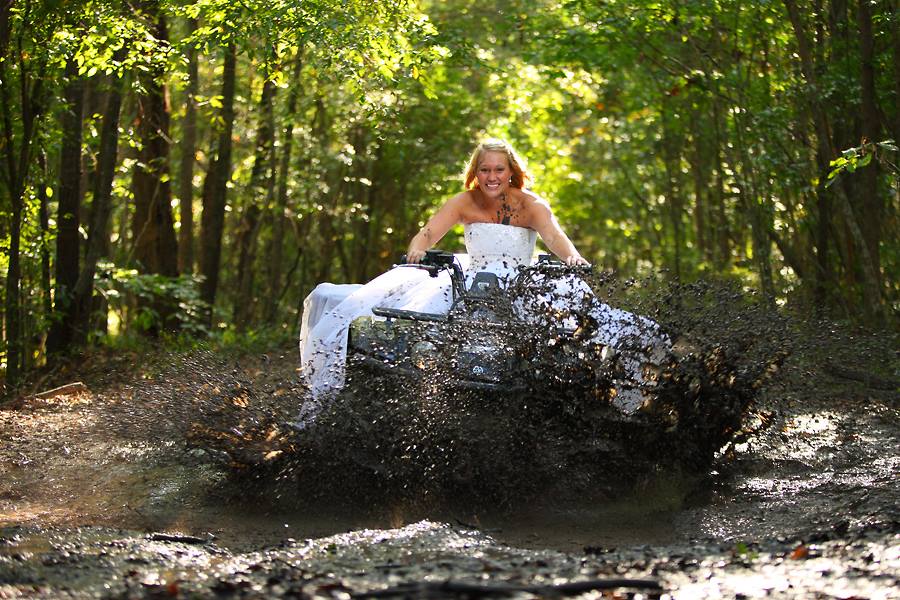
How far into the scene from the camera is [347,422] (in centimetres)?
696

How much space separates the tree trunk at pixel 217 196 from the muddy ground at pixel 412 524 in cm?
807

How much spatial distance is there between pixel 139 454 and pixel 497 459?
124 inches

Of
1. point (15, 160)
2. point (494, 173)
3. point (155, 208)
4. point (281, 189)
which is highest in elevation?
point (281, 189)

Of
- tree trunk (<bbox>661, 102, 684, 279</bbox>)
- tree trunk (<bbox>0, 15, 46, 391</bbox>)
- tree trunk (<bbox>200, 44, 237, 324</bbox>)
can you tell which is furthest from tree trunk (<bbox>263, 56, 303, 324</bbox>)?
tree trunk (<bbox>661, 102, 684, 279</bbox>)

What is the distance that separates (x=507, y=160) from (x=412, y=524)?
4084 millimetres

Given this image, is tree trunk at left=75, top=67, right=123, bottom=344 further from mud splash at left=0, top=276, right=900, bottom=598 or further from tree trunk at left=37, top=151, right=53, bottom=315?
mud splash at left=0, top=276, right=900, bottom=598

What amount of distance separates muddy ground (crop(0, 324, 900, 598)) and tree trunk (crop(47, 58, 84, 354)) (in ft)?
11.7

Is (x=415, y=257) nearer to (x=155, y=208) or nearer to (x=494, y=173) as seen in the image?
(x=494, y=173)

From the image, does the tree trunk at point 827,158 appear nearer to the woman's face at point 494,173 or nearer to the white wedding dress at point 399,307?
the woman's face at point 494,173

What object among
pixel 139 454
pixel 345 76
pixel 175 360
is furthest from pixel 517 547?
pixel 345 76

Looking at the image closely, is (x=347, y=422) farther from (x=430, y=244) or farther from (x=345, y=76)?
(x=345, y=76)

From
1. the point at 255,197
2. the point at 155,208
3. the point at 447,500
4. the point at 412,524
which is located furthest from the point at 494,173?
the point at 255,197

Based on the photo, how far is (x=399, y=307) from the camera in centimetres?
795

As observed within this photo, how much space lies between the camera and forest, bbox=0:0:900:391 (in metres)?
11.7
